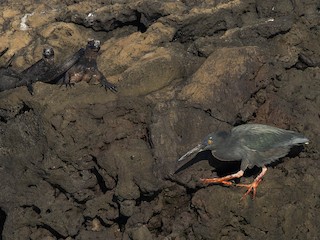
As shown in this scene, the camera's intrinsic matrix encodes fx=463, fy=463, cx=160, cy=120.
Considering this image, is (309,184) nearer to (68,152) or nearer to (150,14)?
(68,152)

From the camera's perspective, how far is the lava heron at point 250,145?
558cm

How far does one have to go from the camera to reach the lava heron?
5.58 m

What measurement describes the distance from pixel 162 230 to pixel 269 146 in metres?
1.68

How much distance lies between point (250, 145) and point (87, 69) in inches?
111

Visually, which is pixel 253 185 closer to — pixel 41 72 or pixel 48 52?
pixel 41 72

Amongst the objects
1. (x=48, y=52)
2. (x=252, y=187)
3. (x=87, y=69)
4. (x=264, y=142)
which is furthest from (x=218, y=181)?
(x=48, y=52)

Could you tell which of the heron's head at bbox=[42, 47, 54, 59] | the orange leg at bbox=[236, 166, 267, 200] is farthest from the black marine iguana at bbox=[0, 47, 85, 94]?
the orange leg at bbox=[236, 166, 267, 200]

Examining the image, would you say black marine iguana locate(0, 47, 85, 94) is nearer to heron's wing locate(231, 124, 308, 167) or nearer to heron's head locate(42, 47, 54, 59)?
heron's head locate(42, 47, 54, 59)

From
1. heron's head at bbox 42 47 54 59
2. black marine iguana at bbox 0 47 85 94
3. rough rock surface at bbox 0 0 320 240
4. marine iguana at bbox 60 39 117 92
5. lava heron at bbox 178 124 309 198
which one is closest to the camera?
rough rock surface at bbox 0 0 320 240

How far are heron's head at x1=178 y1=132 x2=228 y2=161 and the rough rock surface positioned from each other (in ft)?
0.59

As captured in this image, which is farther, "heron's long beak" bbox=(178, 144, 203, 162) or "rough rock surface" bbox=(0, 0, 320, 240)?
"heron's long beak" bbox=(178, 144, 203, 162)

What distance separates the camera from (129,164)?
572 cm

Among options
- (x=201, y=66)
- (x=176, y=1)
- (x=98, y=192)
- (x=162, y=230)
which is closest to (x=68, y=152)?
(x=98, y=192)

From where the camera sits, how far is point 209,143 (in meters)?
5.61
